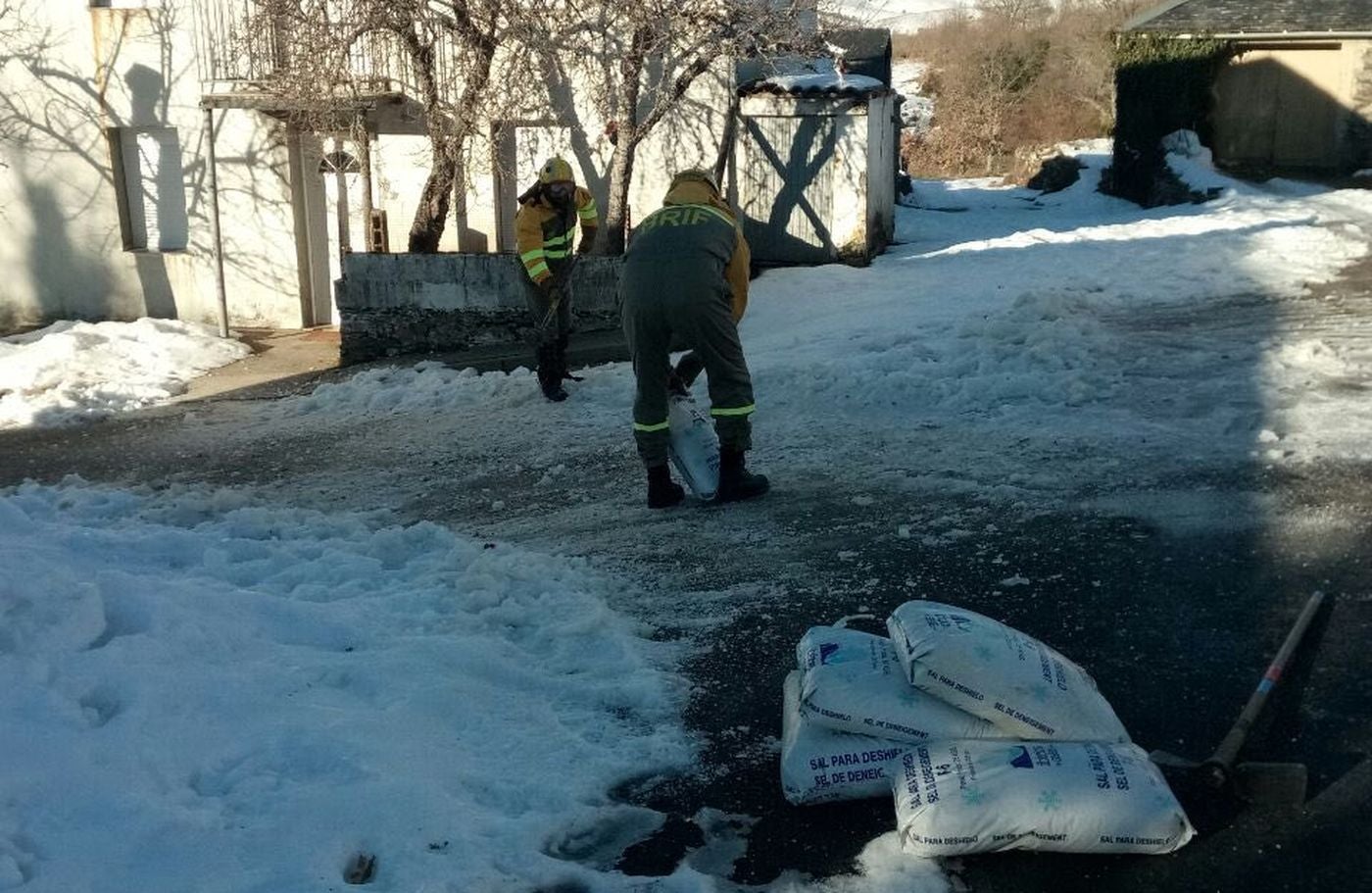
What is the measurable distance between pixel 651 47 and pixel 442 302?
3387mm

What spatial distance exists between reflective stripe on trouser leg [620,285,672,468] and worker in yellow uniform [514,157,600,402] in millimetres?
2818

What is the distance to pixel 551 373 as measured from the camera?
29.5ft

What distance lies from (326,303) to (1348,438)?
12526 mm

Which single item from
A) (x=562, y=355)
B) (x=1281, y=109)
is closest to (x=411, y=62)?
(x=562, y=355)

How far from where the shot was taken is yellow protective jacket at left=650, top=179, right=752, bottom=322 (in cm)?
607

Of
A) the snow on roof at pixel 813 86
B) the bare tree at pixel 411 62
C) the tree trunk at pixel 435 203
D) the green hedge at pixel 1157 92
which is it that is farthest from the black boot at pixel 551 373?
the green hedge at pixel 1157 92

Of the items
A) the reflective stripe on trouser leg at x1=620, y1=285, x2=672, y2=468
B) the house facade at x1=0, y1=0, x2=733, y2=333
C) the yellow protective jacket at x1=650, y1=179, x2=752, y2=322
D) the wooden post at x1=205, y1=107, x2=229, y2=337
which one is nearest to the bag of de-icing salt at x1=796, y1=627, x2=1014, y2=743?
the reflective stripe on trouser leg at x1=620, y1=285, x2=672, y2=468

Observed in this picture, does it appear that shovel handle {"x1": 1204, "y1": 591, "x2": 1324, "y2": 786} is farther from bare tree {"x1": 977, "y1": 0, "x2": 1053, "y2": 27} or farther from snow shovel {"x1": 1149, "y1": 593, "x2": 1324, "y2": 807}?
bare tree {"x1": 977, "y1": 0, "x2": 1053, "y2": 27}

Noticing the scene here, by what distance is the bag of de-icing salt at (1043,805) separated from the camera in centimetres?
304

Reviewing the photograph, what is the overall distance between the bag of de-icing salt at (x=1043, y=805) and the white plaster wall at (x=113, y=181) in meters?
13.7

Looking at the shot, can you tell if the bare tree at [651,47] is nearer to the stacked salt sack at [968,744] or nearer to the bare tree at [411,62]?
the bare tree at [411,62]

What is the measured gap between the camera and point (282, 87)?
13766mm

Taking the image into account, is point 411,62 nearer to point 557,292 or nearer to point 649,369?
point 557,292

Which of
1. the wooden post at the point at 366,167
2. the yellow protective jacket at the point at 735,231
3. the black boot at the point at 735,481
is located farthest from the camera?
the wooden post at the point at 366,167
